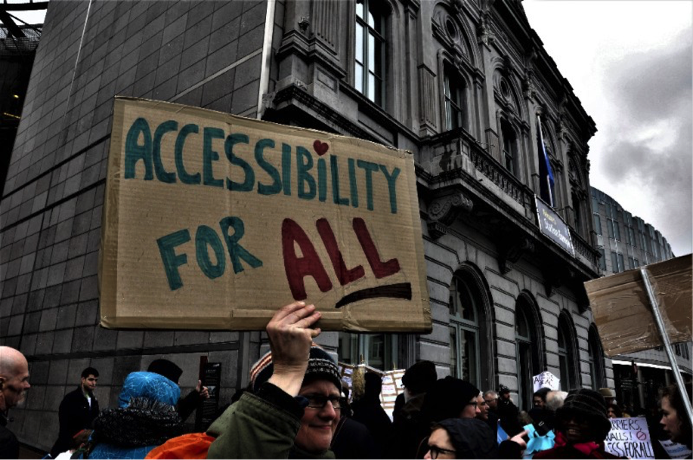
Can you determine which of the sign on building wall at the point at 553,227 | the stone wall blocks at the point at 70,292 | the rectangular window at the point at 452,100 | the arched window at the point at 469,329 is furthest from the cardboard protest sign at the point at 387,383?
the sign on building wall at the point at 553,227

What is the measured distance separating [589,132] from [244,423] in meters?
25.9

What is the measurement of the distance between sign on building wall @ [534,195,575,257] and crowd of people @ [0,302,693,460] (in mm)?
9887

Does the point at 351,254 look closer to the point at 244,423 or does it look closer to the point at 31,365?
the point at 244,423

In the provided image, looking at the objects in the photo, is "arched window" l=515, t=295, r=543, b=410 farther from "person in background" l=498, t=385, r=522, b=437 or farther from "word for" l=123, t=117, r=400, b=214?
"word for" l=123, t=117, r=400, b=214

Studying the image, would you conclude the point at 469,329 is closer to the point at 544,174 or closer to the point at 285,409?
the point at 544,174

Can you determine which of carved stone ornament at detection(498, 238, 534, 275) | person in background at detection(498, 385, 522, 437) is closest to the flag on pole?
carved stone ornament at detection(498, 238, 534, 275)

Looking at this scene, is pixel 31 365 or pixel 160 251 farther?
pixel 31 365

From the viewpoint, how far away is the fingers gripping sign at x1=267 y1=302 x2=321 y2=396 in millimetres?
1308

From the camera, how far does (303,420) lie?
1691mm

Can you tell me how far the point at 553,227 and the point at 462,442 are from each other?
13.4 meters

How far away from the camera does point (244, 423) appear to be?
121 centimetres

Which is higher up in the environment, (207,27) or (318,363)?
(207,27)

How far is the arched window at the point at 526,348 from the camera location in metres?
12.9

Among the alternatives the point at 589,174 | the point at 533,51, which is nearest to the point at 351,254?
the point at 533,51
